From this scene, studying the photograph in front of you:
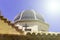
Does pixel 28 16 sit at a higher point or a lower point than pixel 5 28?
higher

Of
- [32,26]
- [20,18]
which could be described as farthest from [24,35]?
[20,18]

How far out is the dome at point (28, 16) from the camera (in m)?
19.5

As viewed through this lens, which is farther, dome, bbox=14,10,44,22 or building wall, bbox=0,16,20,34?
dome, bbox=14,10,44,22

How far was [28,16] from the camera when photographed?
64.3ft

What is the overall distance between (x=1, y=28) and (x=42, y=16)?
34.5ft

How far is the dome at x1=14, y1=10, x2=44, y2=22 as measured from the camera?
19.5 m

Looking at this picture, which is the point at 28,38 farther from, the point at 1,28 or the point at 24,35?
the point at 1,28

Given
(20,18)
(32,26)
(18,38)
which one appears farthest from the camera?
(20,18)

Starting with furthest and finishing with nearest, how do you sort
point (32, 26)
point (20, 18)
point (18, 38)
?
point (20, 18) → point (32, 26) → point (18, 38)

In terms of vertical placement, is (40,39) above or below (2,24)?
below

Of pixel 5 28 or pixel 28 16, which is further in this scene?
pixel 28 16

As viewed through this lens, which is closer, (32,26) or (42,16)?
(32,26)

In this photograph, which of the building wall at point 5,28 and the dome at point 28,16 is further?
the dome at point 28,16

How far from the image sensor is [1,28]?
389 inches
